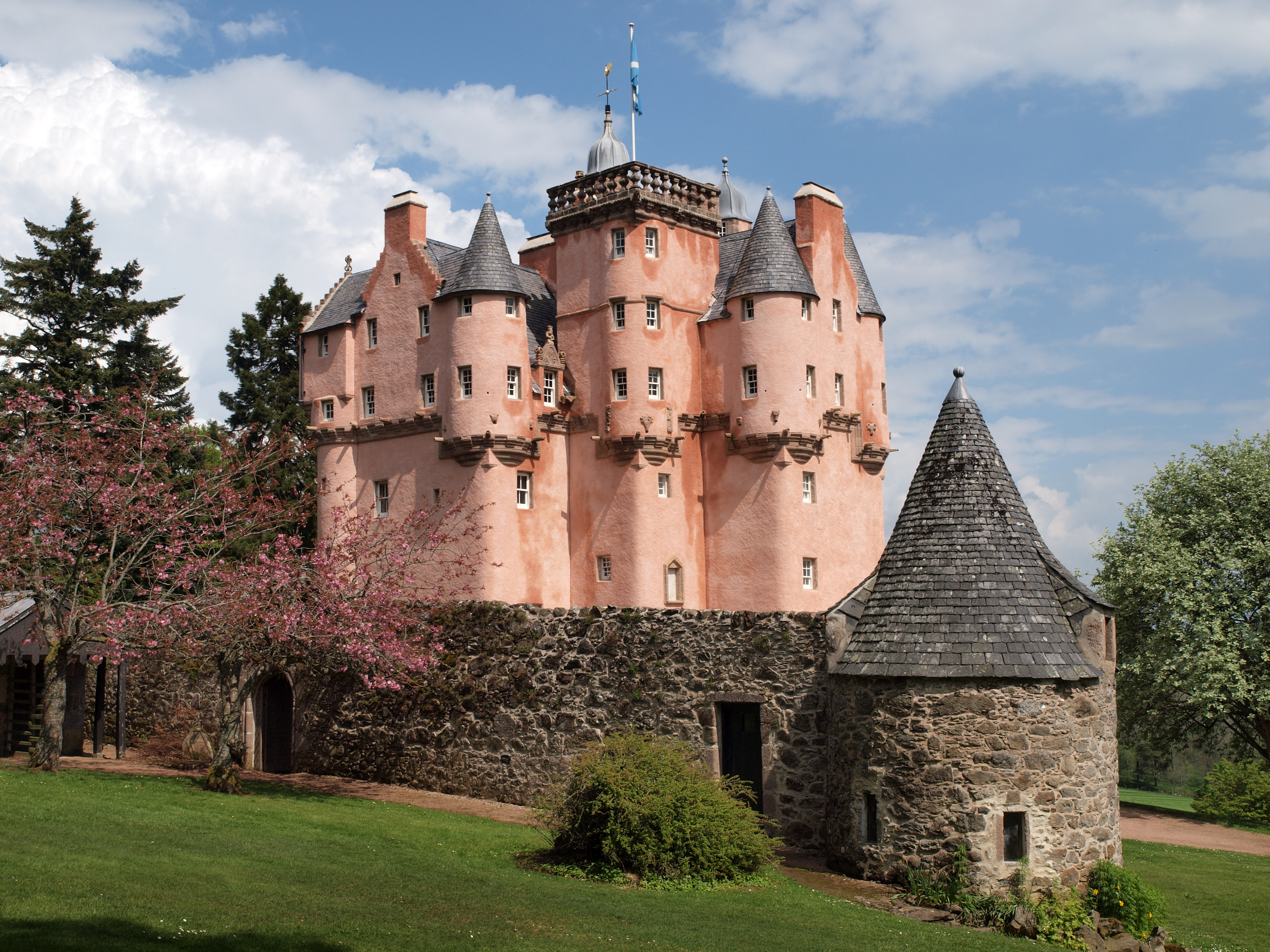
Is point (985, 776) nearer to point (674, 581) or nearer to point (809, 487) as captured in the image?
point (674, 581)

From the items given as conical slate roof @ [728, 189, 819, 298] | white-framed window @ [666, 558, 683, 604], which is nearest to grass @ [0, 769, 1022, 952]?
white-framed window @ [666, 558, 683, 604]

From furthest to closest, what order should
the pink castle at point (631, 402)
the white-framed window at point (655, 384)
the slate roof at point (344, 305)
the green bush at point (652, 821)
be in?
the slate roof at point (344, 305)
the white-framed window at point (655, 384)
the pink castle at point (631, 402)
the green bush at point (652, 821)

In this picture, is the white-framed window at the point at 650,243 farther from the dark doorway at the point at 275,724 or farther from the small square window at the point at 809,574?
the dark doorway at the point at 275,724

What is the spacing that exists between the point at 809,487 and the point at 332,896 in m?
25.3

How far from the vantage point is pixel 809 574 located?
3619cm

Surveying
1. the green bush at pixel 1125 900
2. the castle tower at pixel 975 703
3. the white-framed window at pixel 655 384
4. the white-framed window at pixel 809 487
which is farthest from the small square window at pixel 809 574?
the green bush at pixel 1125 900

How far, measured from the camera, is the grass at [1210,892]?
1825 cm

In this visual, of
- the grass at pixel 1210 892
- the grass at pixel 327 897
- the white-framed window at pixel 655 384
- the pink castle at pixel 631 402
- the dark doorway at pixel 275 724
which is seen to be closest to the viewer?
the grass at pixel 327 897

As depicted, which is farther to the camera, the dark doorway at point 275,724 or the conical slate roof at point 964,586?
the dark doorway at point 275,724

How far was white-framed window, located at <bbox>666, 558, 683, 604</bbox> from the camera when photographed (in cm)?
3631

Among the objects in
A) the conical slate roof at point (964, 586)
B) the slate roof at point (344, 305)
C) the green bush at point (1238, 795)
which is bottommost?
the green bush at point (1238, 795)

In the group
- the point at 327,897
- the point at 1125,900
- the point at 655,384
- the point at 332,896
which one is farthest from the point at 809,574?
the point at 327,897

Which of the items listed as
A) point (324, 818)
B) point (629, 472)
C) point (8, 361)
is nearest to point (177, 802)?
point (324, 818)

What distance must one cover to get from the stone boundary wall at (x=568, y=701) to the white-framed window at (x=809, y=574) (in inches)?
564
